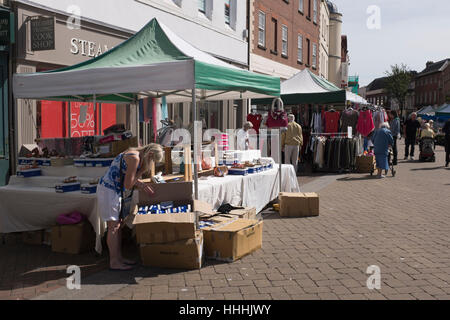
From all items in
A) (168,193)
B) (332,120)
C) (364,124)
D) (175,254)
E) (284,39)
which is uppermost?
(284,39)

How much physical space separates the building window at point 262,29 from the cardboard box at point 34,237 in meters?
17.4

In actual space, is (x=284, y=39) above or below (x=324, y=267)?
above

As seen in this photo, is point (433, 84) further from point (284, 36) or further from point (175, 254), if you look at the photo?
point (175, 254)

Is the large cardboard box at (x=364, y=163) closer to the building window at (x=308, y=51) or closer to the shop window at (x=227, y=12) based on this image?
the shop window at (x=227, y=12)

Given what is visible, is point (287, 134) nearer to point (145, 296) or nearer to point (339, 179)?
point (339, 179)

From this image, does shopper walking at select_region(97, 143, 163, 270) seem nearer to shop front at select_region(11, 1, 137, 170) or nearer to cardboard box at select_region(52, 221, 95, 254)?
cardboard box at select_region(52, 221, 95, 254)

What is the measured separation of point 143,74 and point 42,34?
175 inches

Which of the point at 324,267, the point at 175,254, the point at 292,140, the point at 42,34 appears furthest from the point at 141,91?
the point at 292,140

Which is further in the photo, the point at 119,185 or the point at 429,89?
the point at 429,89

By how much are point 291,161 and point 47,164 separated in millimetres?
8042

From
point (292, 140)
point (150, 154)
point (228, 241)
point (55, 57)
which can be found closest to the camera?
point (150, 154)

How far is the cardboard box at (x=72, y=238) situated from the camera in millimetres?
5691

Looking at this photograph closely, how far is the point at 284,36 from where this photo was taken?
2481 cm

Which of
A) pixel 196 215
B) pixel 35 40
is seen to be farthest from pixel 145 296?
pixel 35 40
